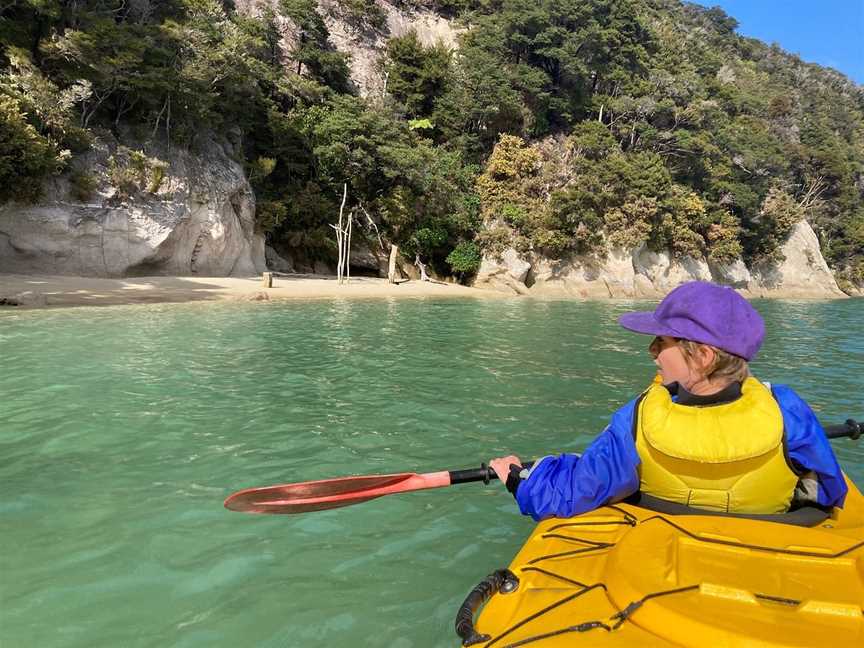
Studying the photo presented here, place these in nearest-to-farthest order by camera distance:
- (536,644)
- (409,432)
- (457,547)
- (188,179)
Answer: (536,644) < (457,547) < (409,432) < (188,179)

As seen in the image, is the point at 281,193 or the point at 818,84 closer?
the point at 281,193

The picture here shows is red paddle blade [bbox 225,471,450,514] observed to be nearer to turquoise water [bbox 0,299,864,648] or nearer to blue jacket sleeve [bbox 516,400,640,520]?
turquoise water [bbox 0,299,864,648]

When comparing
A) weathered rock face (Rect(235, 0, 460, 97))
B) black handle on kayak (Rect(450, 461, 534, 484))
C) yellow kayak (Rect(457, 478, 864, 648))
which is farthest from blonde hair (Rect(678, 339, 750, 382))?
weathered rock face (Rect(235, 0, 460, 97))

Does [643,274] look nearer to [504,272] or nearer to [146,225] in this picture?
[504,272]

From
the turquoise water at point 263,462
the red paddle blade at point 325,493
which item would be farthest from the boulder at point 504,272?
the red paddle blade at point 325,493

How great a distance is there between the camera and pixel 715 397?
2.11m

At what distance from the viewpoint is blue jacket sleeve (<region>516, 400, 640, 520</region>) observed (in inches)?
91.9

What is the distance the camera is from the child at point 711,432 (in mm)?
2064

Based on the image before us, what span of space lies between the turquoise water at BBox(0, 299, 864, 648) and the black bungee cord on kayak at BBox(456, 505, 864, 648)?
0.70 meters

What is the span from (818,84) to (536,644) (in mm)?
81948

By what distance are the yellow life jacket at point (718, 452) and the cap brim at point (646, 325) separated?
0.25 meters

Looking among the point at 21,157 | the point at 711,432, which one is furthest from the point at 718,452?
the point at 21,157

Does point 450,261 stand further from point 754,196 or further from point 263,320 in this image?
point 754,196

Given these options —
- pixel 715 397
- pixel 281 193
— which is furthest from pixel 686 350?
pixel 281 193
